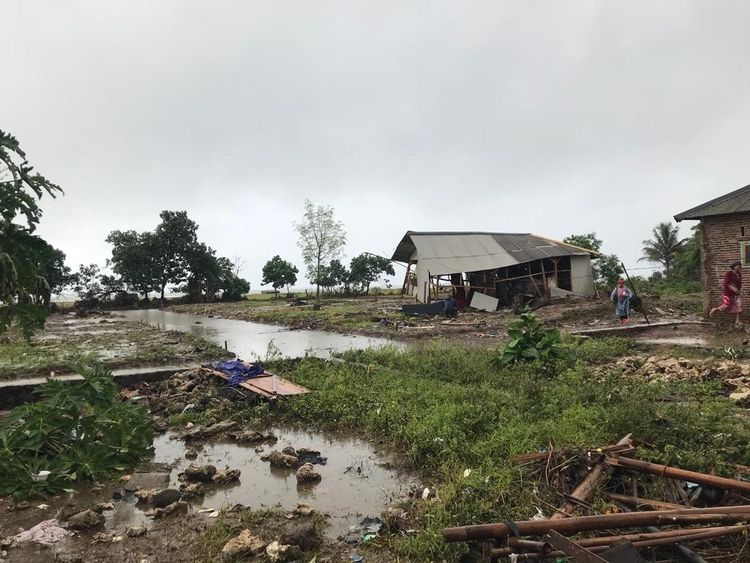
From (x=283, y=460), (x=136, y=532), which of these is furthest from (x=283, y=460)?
(x=136, y=532)

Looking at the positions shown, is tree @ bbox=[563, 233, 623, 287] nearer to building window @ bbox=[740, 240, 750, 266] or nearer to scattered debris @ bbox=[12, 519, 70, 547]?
building window @ bbox=[740, 240, 750, 266]

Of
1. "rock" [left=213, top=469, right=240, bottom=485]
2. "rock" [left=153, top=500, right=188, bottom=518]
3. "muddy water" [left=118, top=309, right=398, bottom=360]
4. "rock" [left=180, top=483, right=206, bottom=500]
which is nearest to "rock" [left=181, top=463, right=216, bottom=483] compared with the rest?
"rock" [left=213, top=469, right=240, bottom=485]

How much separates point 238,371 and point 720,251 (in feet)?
50.4

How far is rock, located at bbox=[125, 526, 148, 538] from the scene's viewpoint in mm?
4059

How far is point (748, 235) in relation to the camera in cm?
1520

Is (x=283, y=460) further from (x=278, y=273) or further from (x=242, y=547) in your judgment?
(x=278, y=273)

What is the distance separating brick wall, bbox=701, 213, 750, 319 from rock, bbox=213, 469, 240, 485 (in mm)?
15762

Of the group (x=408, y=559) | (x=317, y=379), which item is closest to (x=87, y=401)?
(x=408, y=559)

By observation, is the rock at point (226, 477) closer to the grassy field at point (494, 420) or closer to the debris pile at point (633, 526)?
the grassy field at point (494, 420)

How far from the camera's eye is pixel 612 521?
306 cm

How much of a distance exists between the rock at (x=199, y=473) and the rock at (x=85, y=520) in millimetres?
1078

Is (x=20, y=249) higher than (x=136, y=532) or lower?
higher

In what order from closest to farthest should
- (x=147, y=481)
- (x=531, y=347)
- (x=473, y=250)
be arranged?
(x=147, y=481)
(x=531, y=347)
(x=473, y=250)

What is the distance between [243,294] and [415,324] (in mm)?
38259
